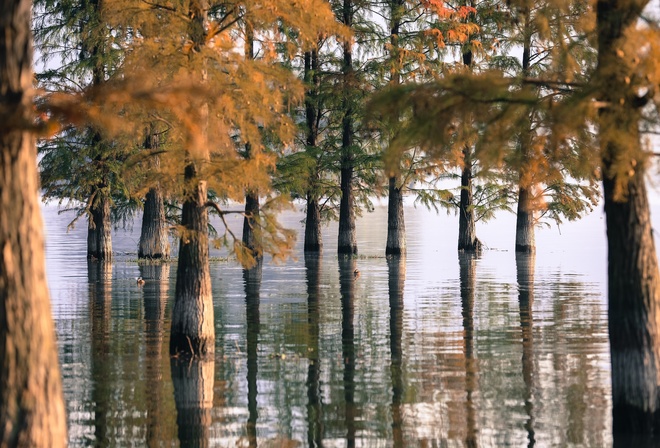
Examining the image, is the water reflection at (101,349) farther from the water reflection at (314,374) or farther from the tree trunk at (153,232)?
the tree trunk at (153,232)

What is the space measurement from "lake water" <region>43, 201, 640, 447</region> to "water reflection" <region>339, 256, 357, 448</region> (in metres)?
0.06

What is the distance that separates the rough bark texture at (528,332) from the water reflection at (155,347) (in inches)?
179

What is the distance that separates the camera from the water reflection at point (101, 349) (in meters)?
13.1

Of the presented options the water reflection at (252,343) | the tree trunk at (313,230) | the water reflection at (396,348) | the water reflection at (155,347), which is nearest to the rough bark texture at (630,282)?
the water reflection at (396,348)

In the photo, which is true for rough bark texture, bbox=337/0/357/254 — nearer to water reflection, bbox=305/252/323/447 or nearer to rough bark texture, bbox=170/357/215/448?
water reflection, bbox=305/252/323/447

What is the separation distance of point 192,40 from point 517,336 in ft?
29.2

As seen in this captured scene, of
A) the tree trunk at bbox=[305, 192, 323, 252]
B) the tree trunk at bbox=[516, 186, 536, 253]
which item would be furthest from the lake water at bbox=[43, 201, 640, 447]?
the tree trunk at bbox=[305, 192, 323, 252]

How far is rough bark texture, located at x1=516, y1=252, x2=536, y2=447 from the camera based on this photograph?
13.1 meters

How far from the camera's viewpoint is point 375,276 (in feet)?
120

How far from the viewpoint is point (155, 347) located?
19.5m

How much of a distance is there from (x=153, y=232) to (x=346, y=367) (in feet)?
92.0

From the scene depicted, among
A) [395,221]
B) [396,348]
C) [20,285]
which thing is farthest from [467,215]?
[20,285]

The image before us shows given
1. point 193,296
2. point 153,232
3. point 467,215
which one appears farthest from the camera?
point 467,215

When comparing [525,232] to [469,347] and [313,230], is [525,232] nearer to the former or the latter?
[313,230]
